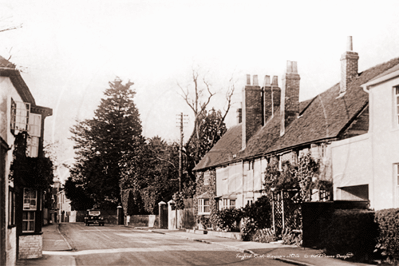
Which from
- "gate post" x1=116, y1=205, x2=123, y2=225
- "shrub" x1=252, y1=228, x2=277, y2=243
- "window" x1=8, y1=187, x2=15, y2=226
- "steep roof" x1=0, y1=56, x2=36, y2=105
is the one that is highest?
"steep roof" x1=0, y1=56, x2=36, y2=105

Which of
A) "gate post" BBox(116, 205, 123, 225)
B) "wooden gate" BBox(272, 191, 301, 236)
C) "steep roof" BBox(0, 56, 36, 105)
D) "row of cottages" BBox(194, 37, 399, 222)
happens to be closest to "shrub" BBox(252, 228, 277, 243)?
"wooden gate" BBox(272, 191, 301, 236)

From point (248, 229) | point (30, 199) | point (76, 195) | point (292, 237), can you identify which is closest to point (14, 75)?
point (30, 199)

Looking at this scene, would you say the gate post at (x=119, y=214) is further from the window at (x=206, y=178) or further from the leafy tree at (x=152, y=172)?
the window at (x=206, y=178)

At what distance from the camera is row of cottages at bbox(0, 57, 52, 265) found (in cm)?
1447

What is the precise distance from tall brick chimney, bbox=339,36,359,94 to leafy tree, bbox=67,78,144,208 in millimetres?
29885

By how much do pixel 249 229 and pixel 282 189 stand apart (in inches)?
142

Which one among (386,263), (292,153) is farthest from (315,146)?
(386,263)

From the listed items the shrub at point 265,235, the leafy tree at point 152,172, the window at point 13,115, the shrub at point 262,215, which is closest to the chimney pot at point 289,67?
the shrub at point 262,215

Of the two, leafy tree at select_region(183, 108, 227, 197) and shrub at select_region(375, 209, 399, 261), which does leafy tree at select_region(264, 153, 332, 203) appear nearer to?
shrub at select_region(375, 209, 399, 261)

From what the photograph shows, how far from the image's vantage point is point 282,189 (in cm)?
2430

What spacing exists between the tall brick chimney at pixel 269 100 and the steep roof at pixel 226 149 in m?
3.24

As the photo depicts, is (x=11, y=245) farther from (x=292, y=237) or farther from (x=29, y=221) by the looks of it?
(x=292, y=237)

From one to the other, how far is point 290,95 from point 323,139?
7.22 meters

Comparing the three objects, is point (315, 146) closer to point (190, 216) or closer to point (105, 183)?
point (190, 216)
